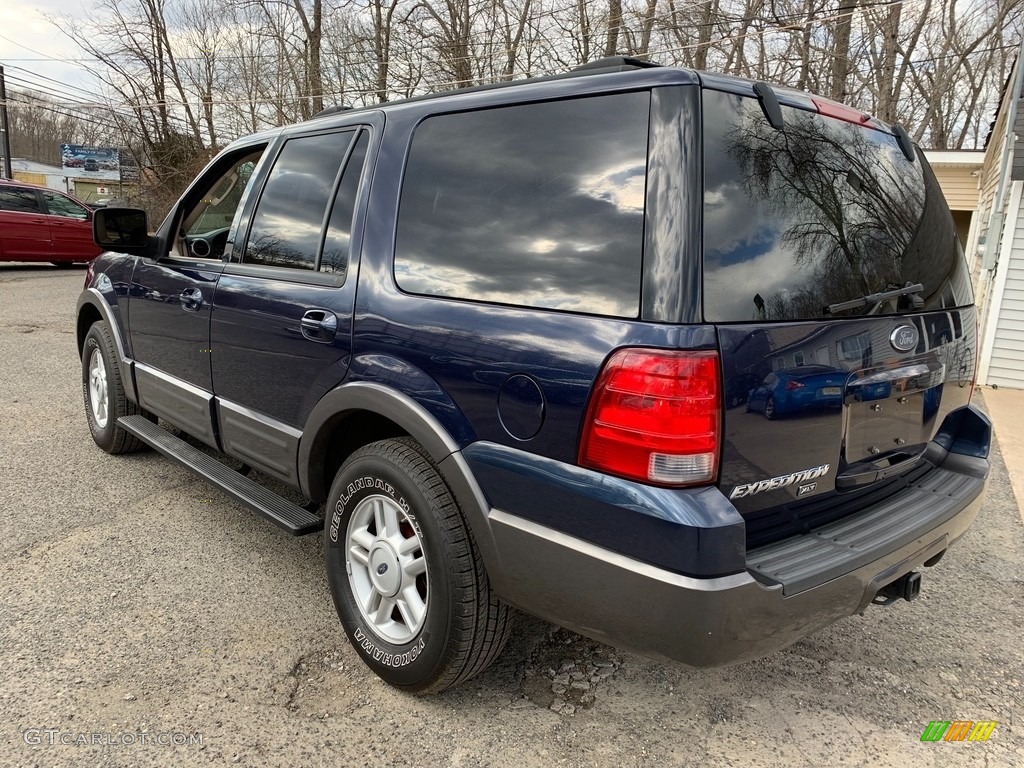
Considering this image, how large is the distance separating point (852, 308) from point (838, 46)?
1794 centimetres

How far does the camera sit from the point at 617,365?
1.78 metres

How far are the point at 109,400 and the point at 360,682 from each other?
2.89 metres

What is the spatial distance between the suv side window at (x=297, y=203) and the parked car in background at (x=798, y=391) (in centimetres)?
163

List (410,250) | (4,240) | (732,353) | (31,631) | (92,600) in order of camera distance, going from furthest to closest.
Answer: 1. (4,240)
2. (92,600)
3. (31,631)
4. (410,250)
5. (732,353)

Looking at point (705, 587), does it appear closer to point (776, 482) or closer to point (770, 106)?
point (776, 482)

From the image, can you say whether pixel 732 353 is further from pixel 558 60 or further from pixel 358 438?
pixel 558 60

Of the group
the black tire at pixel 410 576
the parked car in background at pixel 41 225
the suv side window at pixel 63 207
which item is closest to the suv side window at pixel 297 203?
the black tire at pixel 410 576

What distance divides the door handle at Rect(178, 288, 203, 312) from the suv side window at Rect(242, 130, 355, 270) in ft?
1.22

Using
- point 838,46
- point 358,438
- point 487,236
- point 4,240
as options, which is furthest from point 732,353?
point 838,46

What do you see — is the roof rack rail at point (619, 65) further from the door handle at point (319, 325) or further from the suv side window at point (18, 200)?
the suv side window at point (18, 200)

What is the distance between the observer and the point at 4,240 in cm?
1468

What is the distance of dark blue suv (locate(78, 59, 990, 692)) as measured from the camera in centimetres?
176

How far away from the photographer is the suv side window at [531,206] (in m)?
1.84

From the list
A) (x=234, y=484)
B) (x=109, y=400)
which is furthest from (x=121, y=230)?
(x=234, y=484)
